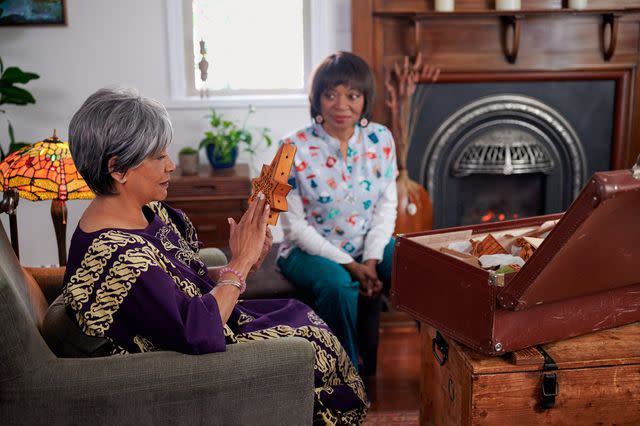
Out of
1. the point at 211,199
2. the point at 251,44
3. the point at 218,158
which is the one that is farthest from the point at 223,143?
the point at 251,44

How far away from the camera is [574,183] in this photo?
413 centimetres

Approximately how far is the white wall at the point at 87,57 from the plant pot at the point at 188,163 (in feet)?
1.01

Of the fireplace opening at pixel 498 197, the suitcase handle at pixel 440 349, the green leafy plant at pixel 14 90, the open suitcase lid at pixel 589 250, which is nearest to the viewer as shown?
the open suitcase lid at pixel 589 250

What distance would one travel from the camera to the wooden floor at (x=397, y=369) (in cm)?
288

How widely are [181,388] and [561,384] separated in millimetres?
964

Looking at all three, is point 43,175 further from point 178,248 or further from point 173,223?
point 178,248

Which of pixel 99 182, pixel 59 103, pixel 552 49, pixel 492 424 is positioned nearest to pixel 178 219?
pixel 99 182

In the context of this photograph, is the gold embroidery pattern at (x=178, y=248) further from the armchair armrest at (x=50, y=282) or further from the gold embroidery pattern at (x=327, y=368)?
the armchair armrest at (x=50, y=282)

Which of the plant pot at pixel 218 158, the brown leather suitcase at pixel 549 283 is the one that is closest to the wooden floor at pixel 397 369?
the brown leather suitcase at pixel 549 283

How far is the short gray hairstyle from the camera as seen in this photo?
1728 mm

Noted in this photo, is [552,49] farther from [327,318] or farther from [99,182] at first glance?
[99,182]

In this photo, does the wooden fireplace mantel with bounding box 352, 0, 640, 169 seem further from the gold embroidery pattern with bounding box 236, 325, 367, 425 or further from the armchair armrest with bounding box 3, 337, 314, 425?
the armchair armrest with bounding box 3, 337, 314, 425

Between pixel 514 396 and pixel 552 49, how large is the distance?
8.54 ft

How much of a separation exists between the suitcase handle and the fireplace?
6.52ft
